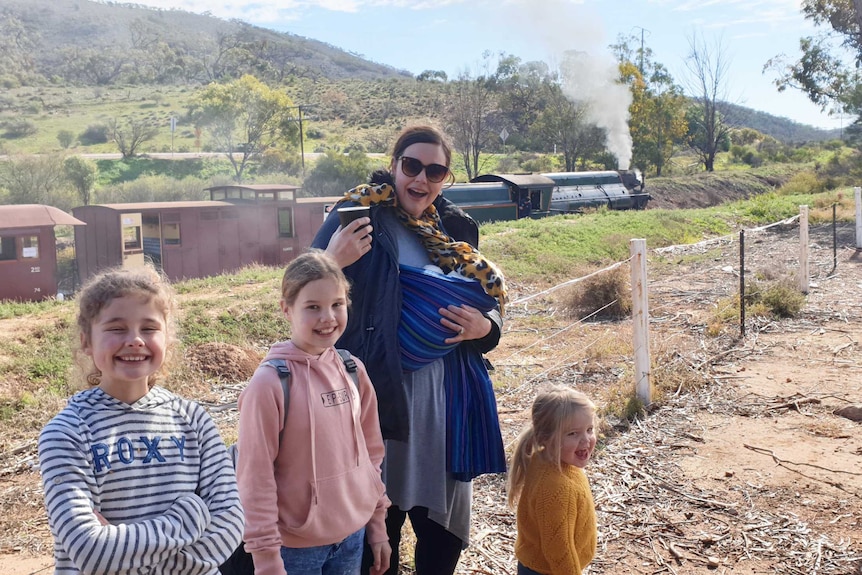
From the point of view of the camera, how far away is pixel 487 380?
8.62 ft

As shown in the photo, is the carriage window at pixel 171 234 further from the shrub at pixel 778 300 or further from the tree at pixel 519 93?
the tree at pixel 519 93

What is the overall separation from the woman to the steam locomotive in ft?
65.2

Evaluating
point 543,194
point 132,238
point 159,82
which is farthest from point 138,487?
point 159,82

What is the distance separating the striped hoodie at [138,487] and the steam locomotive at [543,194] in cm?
2077

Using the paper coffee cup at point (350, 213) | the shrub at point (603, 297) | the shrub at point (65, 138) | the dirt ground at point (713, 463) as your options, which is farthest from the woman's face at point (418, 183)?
the shrub at point (65, 138)

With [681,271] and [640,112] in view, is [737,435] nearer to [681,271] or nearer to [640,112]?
[681,271]

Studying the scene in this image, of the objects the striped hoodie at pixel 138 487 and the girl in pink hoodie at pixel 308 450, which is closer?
the striped hoodie at pixel 138 487

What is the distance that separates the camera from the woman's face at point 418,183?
2504 millimetres

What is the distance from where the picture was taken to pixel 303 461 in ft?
6.73

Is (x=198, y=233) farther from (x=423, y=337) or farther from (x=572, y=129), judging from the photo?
(x=572, y=129)

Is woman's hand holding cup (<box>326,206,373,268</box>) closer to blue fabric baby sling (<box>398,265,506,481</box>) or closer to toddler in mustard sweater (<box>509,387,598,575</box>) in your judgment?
blue fabric baby sling (<box>398,265,506,481</box>)

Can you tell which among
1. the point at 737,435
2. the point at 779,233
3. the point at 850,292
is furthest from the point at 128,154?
the point at 737,435

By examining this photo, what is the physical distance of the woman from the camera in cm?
240

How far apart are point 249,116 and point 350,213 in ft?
135
